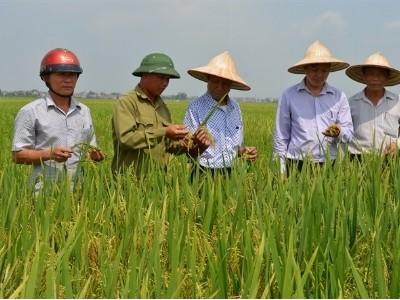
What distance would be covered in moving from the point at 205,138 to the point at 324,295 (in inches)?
51.1

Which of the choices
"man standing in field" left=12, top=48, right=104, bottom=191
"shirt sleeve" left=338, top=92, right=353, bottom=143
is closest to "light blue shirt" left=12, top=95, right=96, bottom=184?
"man standing in field" left=12, top=48, right=104, bottom=191

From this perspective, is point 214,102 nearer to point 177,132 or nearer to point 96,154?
point 177,132

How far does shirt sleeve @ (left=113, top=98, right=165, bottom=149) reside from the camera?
2521 millimetres

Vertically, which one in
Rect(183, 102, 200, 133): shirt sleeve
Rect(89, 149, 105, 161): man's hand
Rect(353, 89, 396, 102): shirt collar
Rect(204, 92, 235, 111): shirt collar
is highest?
Rect(353, 89, 396, 102): shirt collar

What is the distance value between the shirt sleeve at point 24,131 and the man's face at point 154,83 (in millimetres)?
567

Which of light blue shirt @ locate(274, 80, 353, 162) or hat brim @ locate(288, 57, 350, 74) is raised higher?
hat brim @ locate(288, 57, 350, 74)

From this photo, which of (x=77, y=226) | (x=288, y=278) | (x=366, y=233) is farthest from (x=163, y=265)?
(x=366, y=233)

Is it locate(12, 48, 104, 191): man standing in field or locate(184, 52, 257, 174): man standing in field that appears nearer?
locate(12, 48, 104, 191): man standing in field

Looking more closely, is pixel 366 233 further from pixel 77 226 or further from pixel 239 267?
pixel 77 226

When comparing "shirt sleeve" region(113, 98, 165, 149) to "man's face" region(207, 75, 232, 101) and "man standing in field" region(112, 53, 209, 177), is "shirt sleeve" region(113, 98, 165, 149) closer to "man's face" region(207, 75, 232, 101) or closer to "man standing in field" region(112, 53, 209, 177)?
"man standing in field" region(112, 53, 209, 177)

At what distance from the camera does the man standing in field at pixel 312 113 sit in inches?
112

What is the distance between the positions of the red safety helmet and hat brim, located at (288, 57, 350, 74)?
117 cm

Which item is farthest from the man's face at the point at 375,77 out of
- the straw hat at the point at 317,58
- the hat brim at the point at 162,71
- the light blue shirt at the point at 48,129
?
the light blue shirt at the point at 48,129

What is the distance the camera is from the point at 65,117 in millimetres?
2418
